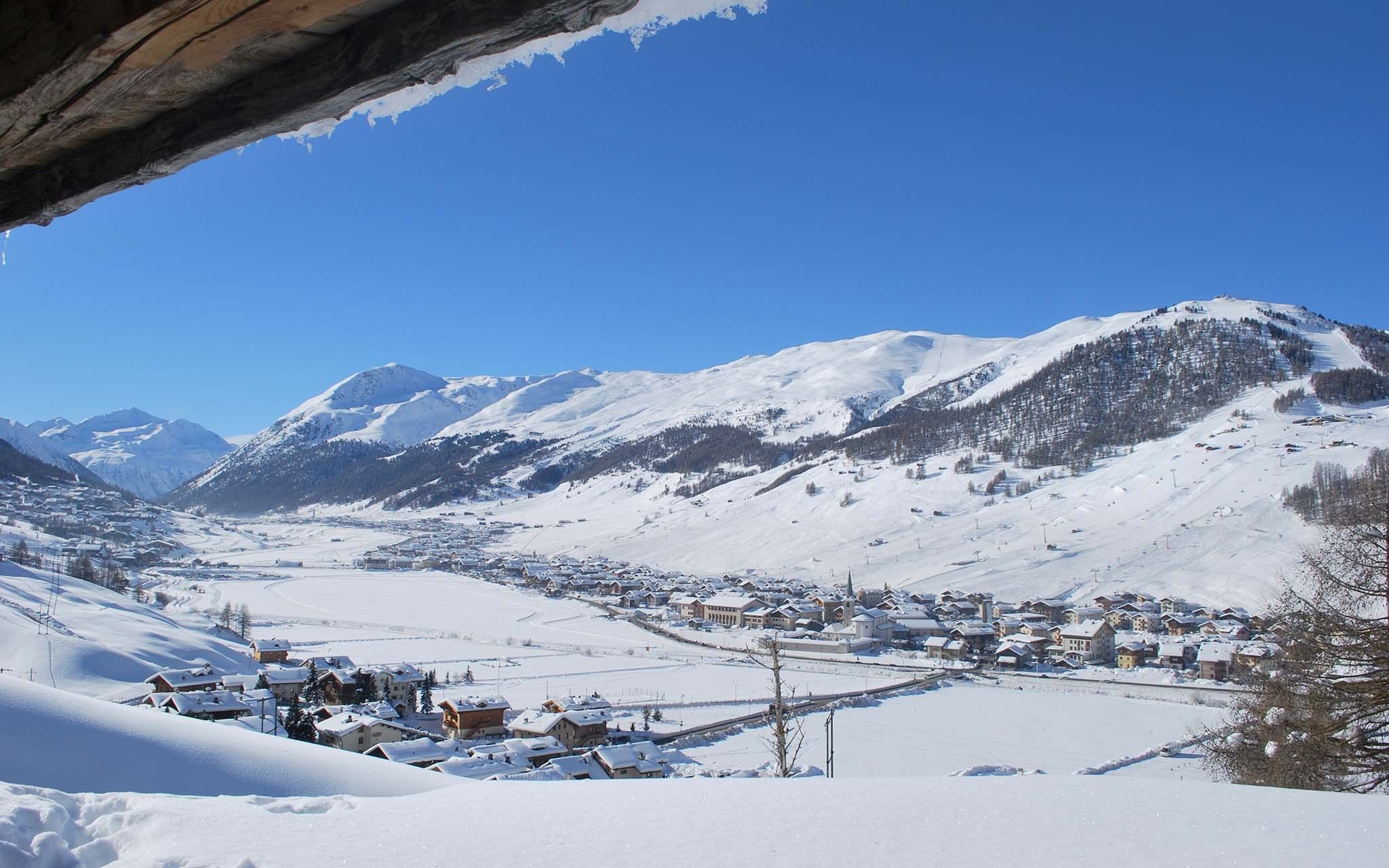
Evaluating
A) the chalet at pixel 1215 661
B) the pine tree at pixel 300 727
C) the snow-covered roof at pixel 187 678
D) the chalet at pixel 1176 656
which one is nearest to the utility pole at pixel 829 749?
the pine tree at pixel 300 727

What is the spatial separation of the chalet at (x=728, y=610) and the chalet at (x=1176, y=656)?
21.5 m

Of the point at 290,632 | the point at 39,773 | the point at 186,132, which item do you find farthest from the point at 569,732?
the point at 290,632

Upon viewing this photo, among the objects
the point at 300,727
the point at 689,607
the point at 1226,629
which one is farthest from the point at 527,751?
the point at 1226,629

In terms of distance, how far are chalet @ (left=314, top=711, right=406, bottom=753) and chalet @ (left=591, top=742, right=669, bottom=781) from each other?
577 centimetres

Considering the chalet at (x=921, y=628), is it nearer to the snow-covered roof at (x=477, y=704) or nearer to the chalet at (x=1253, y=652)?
the chalet at (x=1253, y=652)

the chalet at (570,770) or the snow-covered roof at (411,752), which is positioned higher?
the snow-covered roof at (411,752)

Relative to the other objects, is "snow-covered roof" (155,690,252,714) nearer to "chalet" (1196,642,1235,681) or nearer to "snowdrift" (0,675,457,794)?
"snowdrift" (0,675,457,794)

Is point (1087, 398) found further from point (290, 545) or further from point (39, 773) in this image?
point (39, 773)

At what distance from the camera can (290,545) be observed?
105312 millimetres

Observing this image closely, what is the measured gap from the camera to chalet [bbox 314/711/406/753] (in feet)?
59.0

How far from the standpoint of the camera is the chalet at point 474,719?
816 inches

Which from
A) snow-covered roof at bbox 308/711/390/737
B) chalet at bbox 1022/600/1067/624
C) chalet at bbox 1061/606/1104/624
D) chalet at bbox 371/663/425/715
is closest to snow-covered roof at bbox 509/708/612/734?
snow-covered roof at bbox 308/711/390/737

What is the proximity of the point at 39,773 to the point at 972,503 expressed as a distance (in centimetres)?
7324

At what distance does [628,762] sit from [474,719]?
7.46 meters
